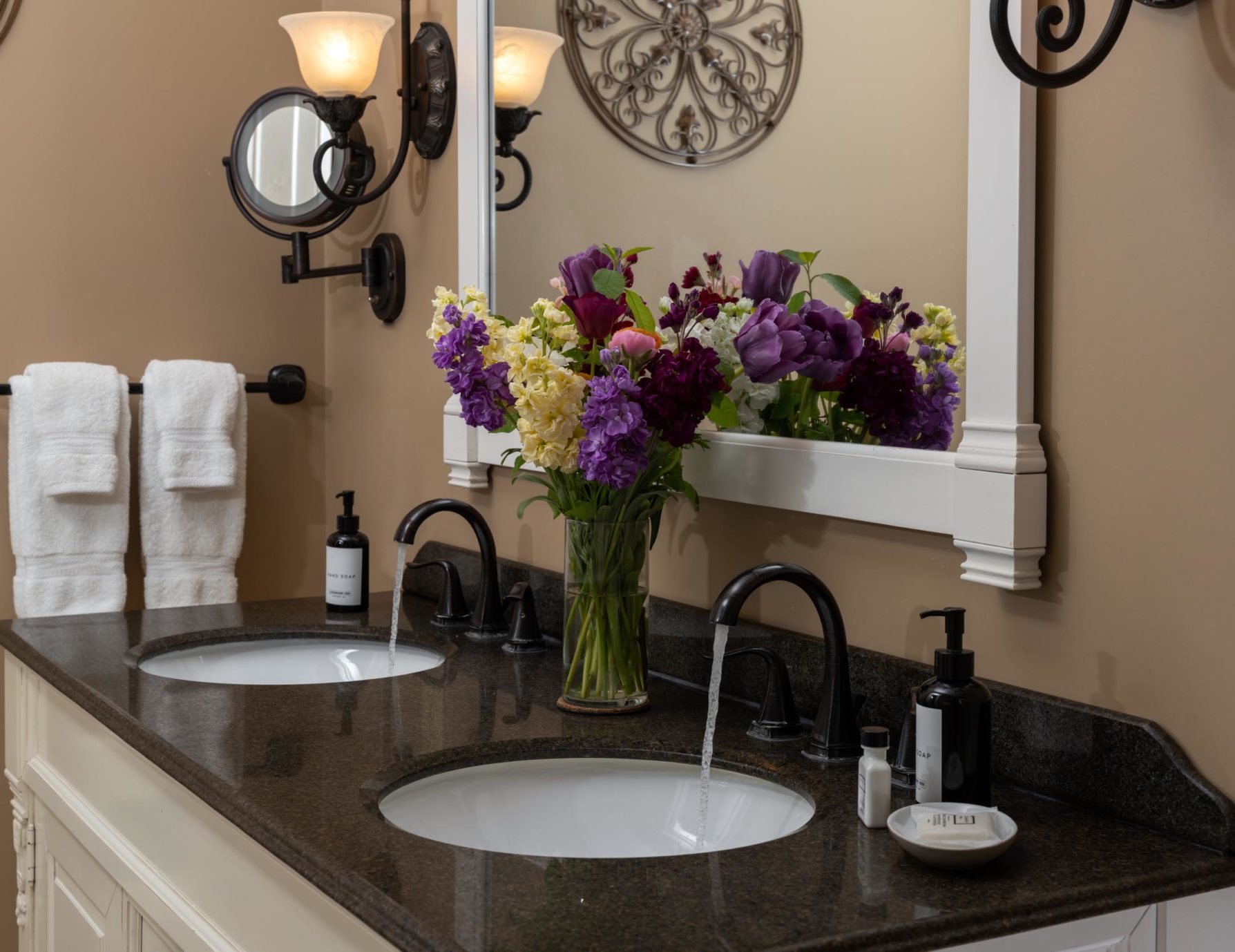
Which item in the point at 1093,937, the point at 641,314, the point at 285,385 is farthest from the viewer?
the point at 285,385

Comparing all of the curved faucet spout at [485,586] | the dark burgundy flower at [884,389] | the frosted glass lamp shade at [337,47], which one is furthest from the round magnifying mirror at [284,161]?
the dark burgundy flower at [884,389]

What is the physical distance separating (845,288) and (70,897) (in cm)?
107

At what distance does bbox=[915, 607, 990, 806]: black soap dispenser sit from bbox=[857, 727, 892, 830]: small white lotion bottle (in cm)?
4

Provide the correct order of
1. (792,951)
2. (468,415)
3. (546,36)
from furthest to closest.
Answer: (546,36) < (468,415) < (792,951)

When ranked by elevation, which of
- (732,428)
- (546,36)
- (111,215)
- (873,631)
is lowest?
(873,631)

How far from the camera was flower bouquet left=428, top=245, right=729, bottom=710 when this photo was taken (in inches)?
44.3

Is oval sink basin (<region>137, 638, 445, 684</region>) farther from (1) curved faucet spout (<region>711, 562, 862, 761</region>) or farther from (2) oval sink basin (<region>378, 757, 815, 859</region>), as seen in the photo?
(1) curved faucet spout (<region>711, 562, 862, 761</region>)

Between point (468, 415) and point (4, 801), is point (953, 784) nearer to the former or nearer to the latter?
point (468, 415)

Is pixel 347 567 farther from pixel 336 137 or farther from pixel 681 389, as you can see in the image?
pixel 681 389

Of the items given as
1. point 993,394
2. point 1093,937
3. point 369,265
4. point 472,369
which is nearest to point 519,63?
point 369,265

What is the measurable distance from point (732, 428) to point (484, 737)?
380 millimetres

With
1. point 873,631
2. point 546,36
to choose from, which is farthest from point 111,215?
point 873,631

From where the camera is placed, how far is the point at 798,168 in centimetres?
122

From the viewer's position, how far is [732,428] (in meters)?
1.28
